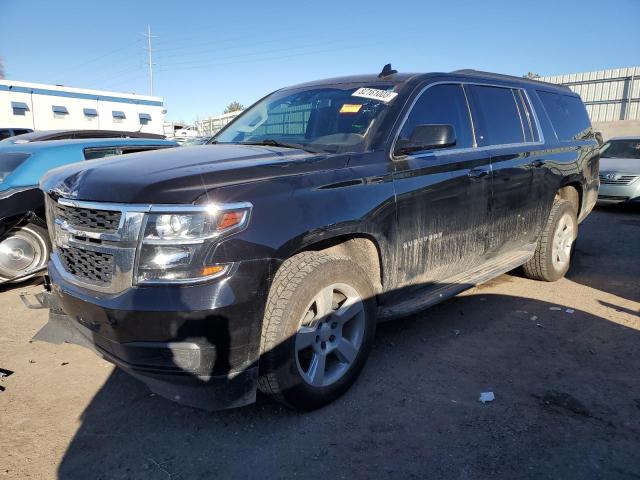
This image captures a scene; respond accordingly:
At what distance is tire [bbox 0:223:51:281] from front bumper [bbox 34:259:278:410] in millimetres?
3238

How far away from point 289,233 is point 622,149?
11.9 metres

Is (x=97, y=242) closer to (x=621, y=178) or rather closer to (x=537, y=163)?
(x=537, y=163)

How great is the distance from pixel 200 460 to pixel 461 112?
3.19 metres

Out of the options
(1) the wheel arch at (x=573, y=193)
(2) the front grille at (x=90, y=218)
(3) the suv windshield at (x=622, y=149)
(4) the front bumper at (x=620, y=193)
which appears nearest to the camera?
(2) the front grille at (x=90, y=218)

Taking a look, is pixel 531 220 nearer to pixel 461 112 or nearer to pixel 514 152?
pixel 514 152

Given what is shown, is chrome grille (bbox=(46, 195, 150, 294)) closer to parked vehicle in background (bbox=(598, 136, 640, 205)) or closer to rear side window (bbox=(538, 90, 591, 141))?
rear side window (bbox=(538, 90, 591, 141))

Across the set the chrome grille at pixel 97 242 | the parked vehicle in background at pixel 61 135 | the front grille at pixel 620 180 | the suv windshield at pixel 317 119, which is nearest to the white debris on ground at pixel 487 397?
the suv windshield at pixel 317 119

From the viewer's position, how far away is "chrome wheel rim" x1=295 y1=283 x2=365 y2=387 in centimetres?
273

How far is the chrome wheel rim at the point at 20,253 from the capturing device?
16.5 ft

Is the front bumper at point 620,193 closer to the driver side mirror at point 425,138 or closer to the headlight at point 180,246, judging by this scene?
the driver side mirror at point 425,138

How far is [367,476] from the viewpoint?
2.31m

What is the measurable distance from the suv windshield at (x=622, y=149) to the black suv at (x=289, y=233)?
8.78 m

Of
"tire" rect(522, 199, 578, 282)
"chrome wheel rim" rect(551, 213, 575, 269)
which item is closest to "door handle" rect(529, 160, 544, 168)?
"tire" rect(522, 199, 578, 282)

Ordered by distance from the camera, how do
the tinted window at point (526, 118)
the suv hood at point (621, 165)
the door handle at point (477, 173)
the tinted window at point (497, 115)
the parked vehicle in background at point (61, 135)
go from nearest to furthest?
the door handle at point (477, 173), the tinted window at point (497, 115), the tinted window at point (526, 118), the parked vehicle in background at point (61, 135), the suv hood at point (621, 165)
